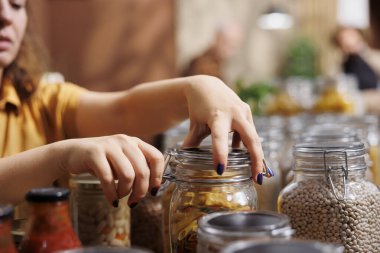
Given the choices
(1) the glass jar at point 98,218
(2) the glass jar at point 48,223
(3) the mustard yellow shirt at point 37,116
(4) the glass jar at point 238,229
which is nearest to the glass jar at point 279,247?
(4) the glass jar at point 238,229

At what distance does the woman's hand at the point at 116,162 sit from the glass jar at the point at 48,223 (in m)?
0.11

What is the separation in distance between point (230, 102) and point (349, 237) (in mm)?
268

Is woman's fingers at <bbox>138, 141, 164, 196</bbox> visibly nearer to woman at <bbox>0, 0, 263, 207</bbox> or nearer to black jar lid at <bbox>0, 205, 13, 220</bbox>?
woman at <bbox>0, 0, 263, 207</bbox>

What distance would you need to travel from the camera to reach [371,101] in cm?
335

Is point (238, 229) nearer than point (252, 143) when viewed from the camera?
Yes

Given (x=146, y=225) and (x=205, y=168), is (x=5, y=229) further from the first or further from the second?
(x=146, y=225)

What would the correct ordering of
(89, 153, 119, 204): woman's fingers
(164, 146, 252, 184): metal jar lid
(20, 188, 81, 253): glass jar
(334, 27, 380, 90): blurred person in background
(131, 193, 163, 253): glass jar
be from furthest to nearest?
(334, 27, 380, 90): blurred person in background → (131, 193, 163, 253): glass jar → (164, 146, 252, 184): metal jar lid → (89, 153, 119, 204): woman's fingers → (20, 188, 81, 253): glass jar

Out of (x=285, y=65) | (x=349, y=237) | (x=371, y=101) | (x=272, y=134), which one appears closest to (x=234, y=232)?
(x=349, y=237)

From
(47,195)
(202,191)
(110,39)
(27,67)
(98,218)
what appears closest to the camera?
(47,195)

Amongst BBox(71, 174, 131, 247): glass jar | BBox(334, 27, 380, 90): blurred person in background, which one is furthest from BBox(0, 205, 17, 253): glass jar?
BBox(334, 27, 380, 90): blurred person in background

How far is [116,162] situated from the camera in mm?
753

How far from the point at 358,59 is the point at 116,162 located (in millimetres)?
5468

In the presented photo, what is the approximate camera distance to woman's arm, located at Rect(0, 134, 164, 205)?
0.75 meters

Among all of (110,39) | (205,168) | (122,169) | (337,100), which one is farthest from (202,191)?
(110,39)
